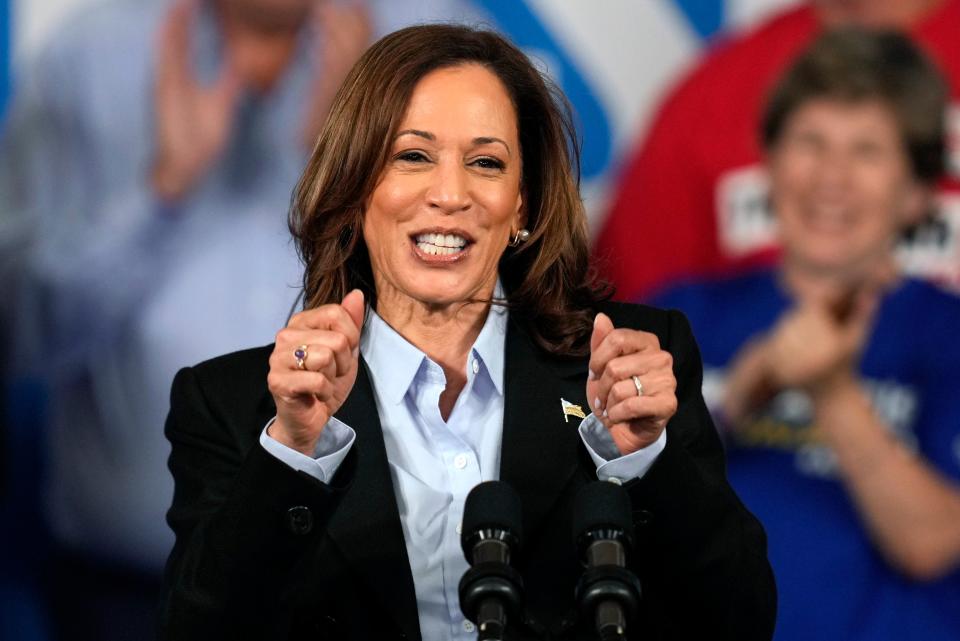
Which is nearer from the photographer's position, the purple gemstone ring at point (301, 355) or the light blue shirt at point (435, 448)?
the purple gemstone ring at point (301, 355)

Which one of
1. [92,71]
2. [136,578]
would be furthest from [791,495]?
[92,71]

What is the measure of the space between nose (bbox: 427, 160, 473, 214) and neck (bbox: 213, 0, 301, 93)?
6.29 ft

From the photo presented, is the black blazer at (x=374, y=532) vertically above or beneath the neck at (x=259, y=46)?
beneath

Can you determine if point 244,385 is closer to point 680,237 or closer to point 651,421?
point 651,421

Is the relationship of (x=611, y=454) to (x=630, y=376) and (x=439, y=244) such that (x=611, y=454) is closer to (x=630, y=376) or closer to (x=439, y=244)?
(x=630, y=376)

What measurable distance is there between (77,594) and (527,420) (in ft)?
7.15

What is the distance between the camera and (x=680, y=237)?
3689 millimetres

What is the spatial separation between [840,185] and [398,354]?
186 cm

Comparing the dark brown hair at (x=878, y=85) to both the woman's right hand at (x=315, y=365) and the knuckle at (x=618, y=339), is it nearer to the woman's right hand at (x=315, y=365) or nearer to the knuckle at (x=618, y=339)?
the knuckle at (x=618, y=339)

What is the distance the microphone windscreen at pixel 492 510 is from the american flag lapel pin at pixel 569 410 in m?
0.34

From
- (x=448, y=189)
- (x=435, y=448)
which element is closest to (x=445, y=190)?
(x=448, y=189)

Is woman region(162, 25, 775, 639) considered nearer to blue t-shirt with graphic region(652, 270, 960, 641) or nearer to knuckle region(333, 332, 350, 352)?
knuckle region(333, 332, 350, 352)

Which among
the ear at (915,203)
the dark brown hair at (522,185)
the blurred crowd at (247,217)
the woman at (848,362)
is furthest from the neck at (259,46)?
the dark brown hair at (522,185)

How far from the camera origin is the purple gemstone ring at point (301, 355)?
1.64 metres
